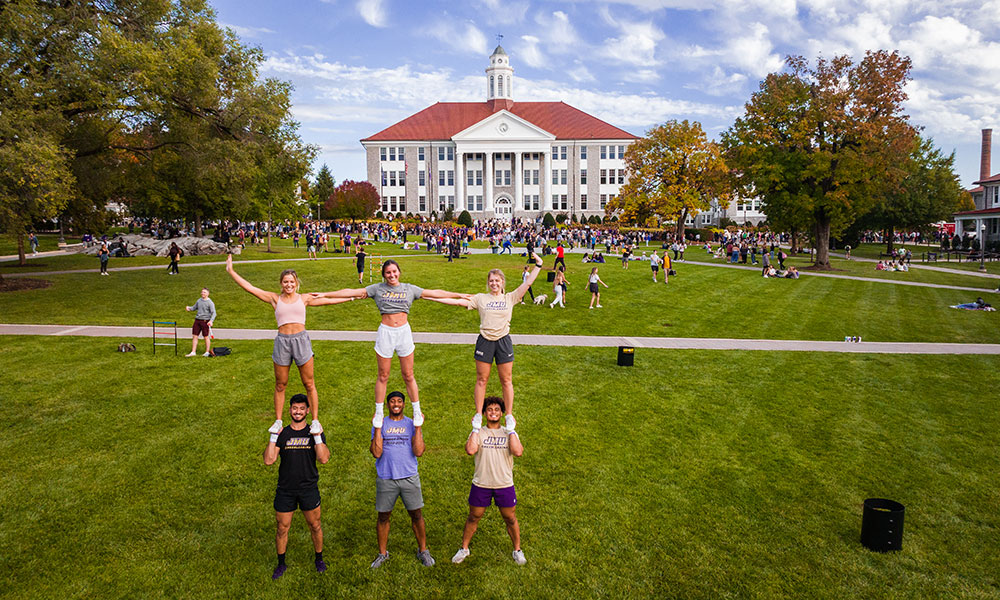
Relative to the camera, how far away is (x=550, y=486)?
8.20m

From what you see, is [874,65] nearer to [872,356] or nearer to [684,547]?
[872,356]

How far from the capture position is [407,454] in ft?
19.1

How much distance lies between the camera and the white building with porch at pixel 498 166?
86.7 meters

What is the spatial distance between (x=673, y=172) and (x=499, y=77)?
43.5m

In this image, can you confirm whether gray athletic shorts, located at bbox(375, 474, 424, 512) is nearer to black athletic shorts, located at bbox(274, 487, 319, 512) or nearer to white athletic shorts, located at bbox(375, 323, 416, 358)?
black athletic shorts, located at bbox(274, 487, 319, 512)

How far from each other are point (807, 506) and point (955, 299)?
25.7 metres

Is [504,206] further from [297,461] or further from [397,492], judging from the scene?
[297,461]

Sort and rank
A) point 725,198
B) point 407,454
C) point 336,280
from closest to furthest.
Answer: point 407,454 → point 336,280 → point 725,198

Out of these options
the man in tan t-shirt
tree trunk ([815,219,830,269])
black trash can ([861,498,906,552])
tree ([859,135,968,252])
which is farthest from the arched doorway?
the man in tan t-shirt

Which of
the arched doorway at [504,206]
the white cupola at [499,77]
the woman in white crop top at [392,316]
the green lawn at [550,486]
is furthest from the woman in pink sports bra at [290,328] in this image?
the white cupola at [499,77]

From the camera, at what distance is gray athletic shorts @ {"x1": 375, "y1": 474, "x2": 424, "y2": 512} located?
5832 millimetres

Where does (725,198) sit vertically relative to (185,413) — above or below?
above

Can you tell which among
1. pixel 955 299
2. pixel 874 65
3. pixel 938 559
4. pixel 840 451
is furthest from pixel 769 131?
pixel 938 559

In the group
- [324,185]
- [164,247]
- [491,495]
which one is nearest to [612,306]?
[491,495]
